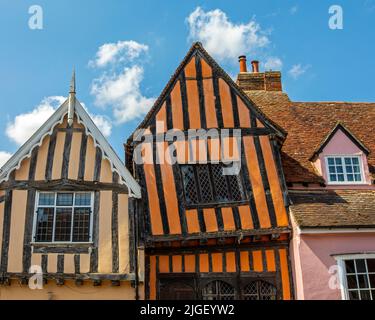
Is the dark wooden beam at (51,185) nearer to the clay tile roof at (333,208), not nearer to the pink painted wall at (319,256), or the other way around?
the clay tile roof at (333,208)

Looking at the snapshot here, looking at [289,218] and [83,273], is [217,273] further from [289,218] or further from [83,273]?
[83,273]

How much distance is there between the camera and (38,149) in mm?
11836

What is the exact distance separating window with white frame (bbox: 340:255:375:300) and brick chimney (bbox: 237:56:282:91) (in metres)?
8.17

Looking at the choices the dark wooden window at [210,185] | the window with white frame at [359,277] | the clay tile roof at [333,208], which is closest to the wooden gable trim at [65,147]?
the dark wooden window at [210,185]

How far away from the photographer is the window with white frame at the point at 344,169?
41.5ft

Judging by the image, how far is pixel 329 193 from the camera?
482 inches

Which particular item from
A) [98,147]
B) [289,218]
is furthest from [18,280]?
[289,218]

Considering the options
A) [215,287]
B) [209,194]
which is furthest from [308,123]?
[215,287]

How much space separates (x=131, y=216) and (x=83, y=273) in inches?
68.3

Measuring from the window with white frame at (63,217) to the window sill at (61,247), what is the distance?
0.13m

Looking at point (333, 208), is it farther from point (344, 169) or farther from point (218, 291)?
point (218, 291)

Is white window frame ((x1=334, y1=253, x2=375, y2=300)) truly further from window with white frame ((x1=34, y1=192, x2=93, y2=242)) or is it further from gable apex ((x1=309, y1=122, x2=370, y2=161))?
window with white frame ((x1=34, y1=192, x2=93, y2=242))

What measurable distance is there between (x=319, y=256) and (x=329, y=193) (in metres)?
2.10
